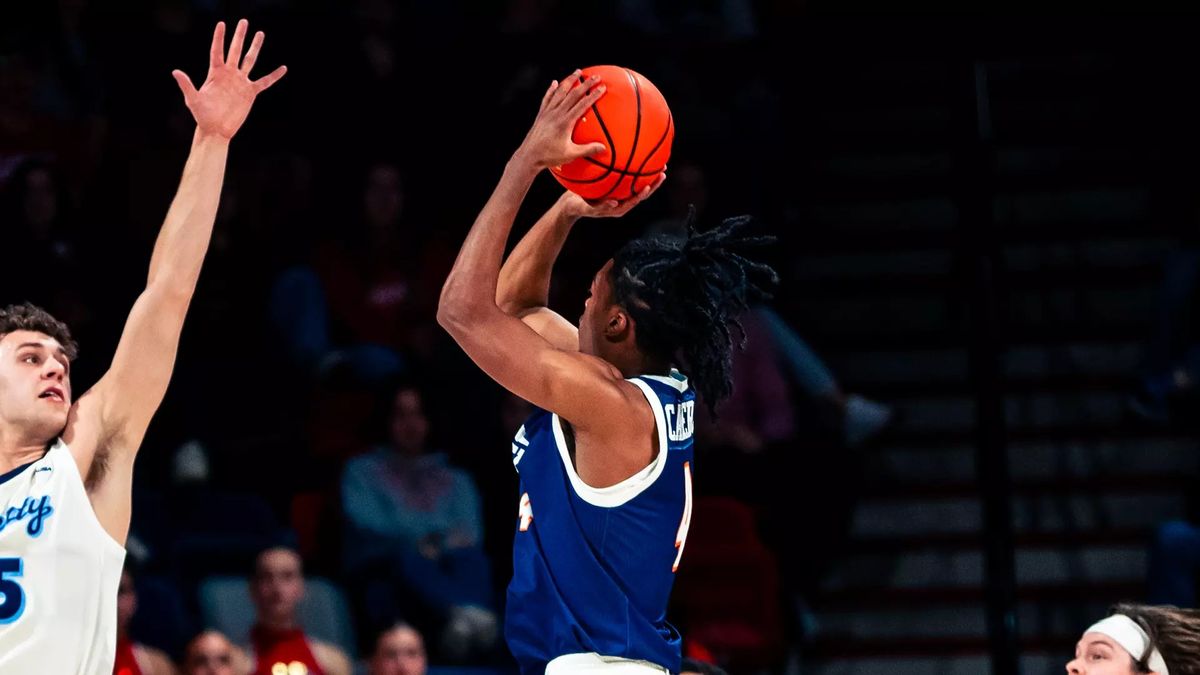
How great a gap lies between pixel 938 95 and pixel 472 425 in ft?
11.6

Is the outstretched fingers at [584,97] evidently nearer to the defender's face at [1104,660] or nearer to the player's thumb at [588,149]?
the player's thumb at [588,149]

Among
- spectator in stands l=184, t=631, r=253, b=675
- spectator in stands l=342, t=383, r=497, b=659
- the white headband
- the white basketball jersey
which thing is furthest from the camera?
spectator in stands l=342, t=383, r=497, b=659

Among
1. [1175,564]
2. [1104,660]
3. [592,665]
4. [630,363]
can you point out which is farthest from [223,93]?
[1175,564]

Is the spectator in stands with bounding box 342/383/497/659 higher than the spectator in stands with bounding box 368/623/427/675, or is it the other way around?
the spectator in stands with bounding box 342/383/497/659

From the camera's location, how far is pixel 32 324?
151 inches

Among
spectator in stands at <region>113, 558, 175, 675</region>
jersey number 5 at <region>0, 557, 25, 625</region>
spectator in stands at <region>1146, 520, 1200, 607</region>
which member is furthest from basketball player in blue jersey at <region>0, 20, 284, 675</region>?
spectator in stands at <region>1146, 520, 1200, 607</region>

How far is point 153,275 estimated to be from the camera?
3.74 meters

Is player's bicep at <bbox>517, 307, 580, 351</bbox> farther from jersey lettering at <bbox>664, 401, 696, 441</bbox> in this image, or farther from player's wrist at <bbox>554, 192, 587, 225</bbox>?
jersey lettering at <bbox>664, 401, 696, 441</bbox>

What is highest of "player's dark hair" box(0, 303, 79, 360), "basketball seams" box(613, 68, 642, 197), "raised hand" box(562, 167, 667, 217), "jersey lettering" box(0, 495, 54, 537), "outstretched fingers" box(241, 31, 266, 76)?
"outstretched fingers" box(241, 31, 266, 76)

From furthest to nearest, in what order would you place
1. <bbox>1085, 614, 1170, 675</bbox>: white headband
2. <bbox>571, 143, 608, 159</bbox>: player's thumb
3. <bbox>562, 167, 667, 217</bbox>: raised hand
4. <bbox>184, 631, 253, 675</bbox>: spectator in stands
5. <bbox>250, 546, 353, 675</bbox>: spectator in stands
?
<bbox>250, 546, 353, 675</bbox>: spectator in stands < <bbox>184, 631, 253, 675</bbox>: spectator in stands < <bbox>1085, 614, 1170, 675</bbox>: white headband < <bbox>562, 167, 667, 217</bbox>: raised hand < <bbox>571, 143, 608, 159</bbox>: player's thumb

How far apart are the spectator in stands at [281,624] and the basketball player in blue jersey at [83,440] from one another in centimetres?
271

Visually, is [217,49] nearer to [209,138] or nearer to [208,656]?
[209,138]

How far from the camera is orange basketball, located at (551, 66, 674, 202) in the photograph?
3713 millimetres

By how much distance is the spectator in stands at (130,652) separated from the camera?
6133 mm
